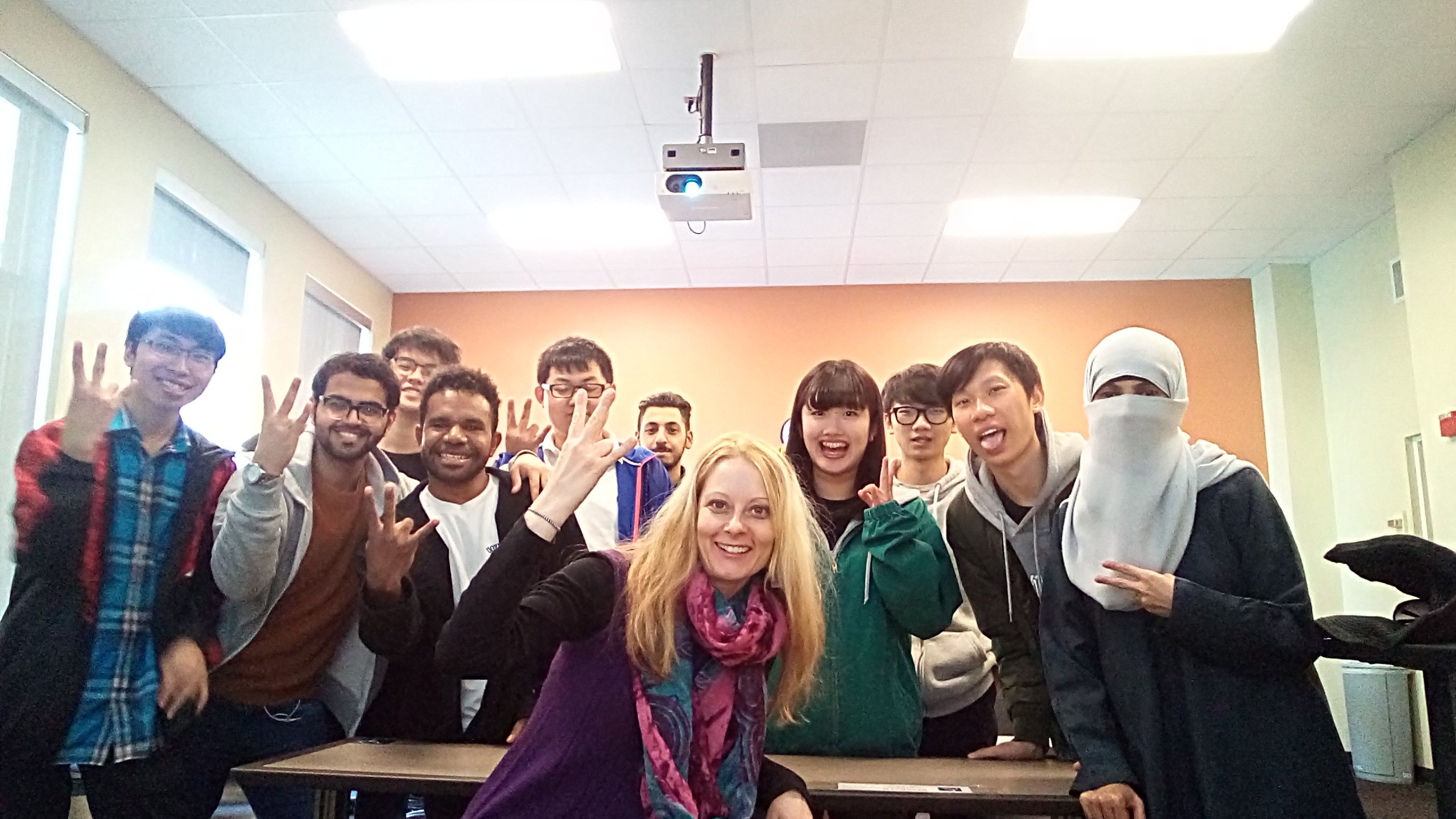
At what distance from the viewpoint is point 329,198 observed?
5.19 metres

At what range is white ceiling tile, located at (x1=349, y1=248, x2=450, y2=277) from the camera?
6020 mm

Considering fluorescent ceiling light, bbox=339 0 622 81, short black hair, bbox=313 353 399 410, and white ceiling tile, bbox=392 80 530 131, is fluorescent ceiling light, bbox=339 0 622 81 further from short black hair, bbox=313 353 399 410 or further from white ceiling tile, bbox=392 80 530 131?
short black hair, bbox=313 353 399 410

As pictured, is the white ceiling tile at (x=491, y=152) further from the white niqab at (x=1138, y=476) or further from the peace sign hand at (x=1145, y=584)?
the peace sign hand at (x=1145, y=584)

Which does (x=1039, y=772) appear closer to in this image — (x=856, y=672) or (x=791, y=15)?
(x=856, y=672)

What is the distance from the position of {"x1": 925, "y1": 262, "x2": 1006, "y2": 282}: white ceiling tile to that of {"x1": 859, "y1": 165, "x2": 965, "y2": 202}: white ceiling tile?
3.76 feet

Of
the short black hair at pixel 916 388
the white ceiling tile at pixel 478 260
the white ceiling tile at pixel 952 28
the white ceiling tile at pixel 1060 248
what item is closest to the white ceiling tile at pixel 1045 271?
the white ceiling tile at pixel 1060 248

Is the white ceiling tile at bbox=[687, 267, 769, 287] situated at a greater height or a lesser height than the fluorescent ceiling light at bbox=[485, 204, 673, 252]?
lesser

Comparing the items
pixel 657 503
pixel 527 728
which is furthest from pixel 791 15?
pixel 527 728

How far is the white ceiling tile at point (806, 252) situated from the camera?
5777mm

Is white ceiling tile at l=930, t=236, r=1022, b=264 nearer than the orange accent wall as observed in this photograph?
Yes

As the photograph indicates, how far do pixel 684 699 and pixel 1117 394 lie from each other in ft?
3.34

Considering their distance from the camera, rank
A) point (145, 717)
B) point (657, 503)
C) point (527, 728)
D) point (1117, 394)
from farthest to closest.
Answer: point (657, 503), point (145, 717), point (1117, 394), point (527, 728)

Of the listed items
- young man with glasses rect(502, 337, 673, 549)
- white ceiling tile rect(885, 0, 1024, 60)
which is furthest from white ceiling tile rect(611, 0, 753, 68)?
young man with glasses rect(502, 337, 673, 549)

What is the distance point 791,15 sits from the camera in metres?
3.45
